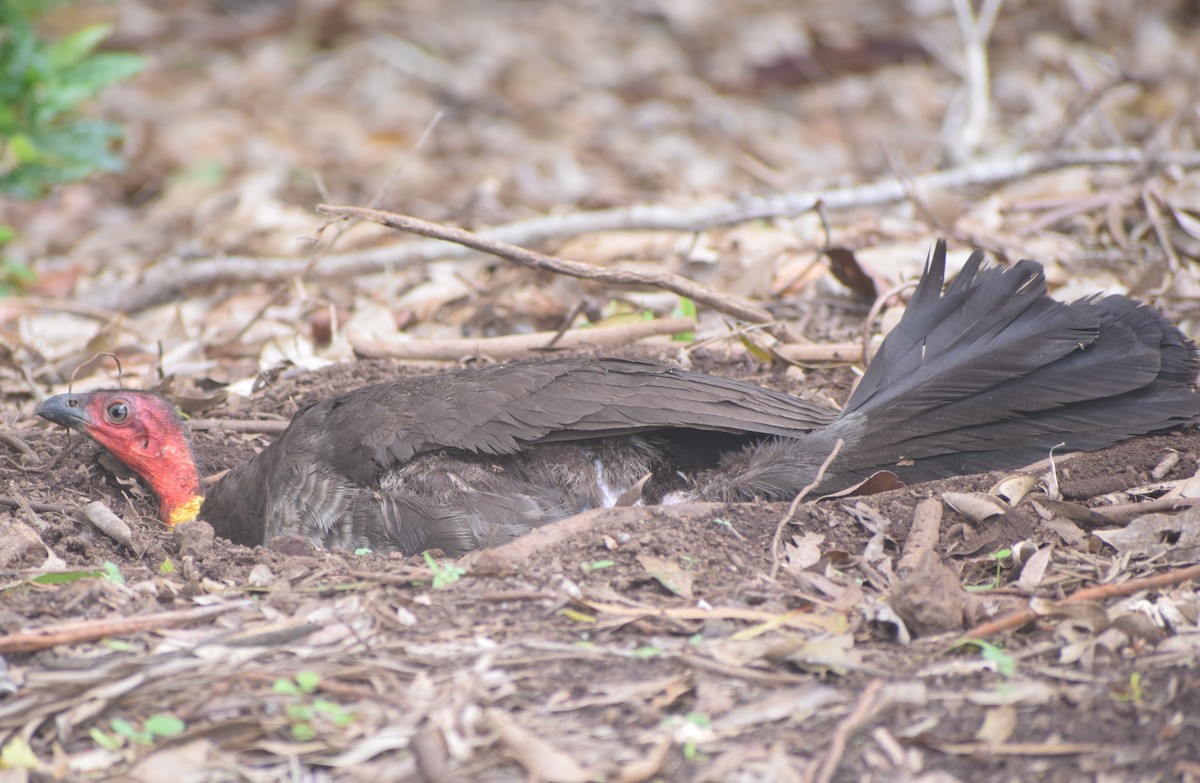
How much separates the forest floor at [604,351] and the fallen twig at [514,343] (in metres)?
0.01

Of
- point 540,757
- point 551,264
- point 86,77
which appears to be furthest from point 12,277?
point 540,757

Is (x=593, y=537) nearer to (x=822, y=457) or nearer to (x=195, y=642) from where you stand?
(x=822, y=457)

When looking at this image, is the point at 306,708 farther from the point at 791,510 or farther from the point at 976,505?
the point at 976,505

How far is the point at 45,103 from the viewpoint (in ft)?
17.5

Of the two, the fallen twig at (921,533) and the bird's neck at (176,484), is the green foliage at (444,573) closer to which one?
the fallen twig at (921,533)

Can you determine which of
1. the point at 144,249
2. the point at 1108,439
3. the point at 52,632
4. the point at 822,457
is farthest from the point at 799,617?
the point at 144,249

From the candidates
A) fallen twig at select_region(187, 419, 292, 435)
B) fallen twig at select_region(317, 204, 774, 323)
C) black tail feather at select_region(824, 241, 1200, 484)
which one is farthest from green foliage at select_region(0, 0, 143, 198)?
black tail feather at select_region(824, 241, 1200, 484)

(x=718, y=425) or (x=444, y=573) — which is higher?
(x=718, y=425)

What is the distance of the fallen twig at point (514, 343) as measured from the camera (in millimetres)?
4613

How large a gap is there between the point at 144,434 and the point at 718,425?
199cm

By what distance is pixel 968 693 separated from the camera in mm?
2324

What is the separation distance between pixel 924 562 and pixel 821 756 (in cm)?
68

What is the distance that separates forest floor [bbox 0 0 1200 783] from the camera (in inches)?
89.4

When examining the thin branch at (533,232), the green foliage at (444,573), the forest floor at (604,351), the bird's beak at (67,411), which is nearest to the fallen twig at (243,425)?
the forest floor at (604,351)
